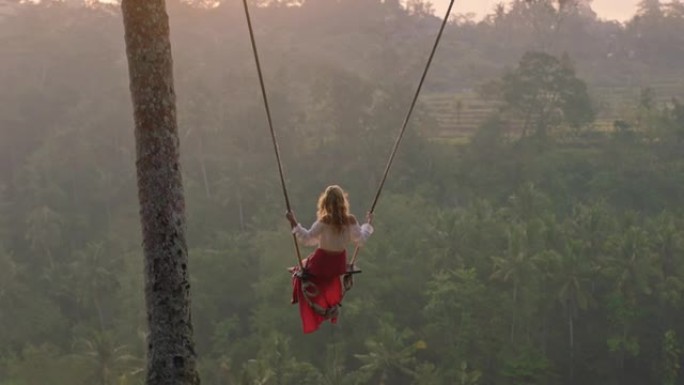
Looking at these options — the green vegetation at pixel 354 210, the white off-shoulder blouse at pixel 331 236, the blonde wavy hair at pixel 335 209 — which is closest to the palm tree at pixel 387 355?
the green vegetation at pixel 354 210

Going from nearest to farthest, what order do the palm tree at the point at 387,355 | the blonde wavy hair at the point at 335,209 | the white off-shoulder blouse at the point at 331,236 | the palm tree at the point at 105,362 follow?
1. the blonde wavy hair at the point at 335,209
2. the white off-shoulder blouse at the point at 331,236
3. the palm tree at the point at 105,362
4. the palm tree at the point at 387,355

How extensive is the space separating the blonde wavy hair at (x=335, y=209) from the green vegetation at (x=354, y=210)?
817 inches

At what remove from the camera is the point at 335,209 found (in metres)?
6.96

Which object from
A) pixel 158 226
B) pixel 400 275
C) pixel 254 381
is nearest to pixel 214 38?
pixel 400 275

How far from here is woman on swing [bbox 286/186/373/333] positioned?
6.96 metres

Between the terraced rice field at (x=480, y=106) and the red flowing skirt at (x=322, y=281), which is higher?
the red flowing skirt at (x=322, y=281)

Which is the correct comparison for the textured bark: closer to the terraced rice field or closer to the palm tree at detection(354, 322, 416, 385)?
the palm tree at detection(354, 322, 416, 385)

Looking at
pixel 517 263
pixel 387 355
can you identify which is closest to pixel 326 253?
pixel 387 355

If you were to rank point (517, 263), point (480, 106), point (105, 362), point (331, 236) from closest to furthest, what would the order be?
point (331, 236), point (105, 362), point (517, 263), point (480, 106)

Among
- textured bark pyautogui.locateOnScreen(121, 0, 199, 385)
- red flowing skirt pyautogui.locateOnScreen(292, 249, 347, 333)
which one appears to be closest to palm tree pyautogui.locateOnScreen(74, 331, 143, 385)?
red flowing skirt pyautogui.locateOnScreen(292, 249, 347, 333)

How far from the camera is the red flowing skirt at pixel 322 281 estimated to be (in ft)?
23.6

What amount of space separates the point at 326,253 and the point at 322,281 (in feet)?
1.04

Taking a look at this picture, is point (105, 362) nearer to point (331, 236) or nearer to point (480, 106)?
point (331, 236)

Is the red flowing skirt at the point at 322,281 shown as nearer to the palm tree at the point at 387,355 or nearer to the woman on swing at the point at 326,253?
the woman on swing at the point at 326,253
